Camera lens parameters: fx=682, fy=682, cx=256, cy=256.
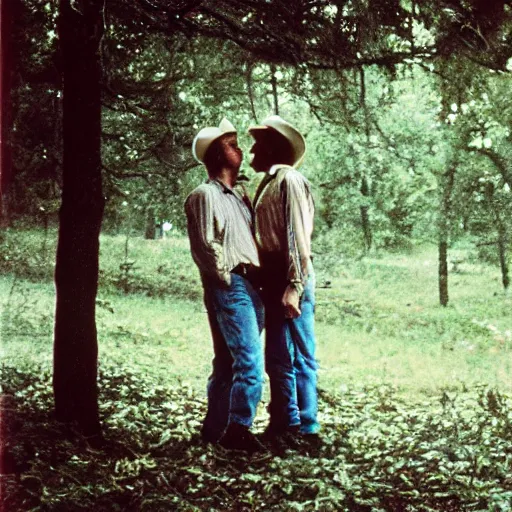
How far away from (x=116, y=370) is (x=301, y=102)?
1.84 meters

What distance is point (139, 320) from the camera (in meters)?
3.79

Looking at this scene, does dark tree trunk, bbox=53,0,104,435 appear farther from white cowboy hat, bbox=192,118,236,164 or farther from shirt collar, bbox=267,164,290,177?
shirt collar, bbox=267,164,290,177

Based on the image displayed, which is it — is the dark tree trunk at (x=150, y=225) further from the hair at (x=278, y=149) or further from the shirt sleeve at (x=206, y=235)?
the hair at (x=278, y=149)

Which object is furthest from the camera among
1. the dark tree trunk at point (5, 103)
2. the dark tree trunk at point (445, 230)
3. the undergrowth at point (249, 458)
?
the dark tree trunk at point (445, 230)

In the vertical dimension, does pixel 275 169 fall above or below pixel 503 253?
above

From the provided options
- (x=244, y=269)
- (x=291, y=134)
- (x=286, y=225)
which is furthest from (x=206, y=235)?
(x=291, y=134)

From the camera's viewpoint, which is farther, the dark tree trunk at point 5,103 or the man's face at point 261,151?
the man's face at point 261,151

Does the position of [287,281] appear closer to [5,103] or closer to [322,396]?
[322,396]

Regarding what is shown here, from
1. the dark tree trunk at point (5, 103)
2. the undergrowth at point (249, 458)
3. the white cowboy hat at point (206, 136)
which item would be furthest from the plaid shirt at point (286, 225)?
the dark tree trunk at point (5, 103)

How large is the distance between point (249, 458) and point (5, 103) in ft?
7.33

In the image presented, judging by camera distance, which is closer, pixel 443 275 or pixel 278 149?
pixel 278 149

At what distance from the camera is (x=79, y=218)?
3.52 metres

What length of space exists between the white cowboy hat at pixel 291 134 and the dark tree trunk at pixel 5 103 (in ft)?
4.18

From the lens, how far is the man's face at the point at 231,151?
3.66m
